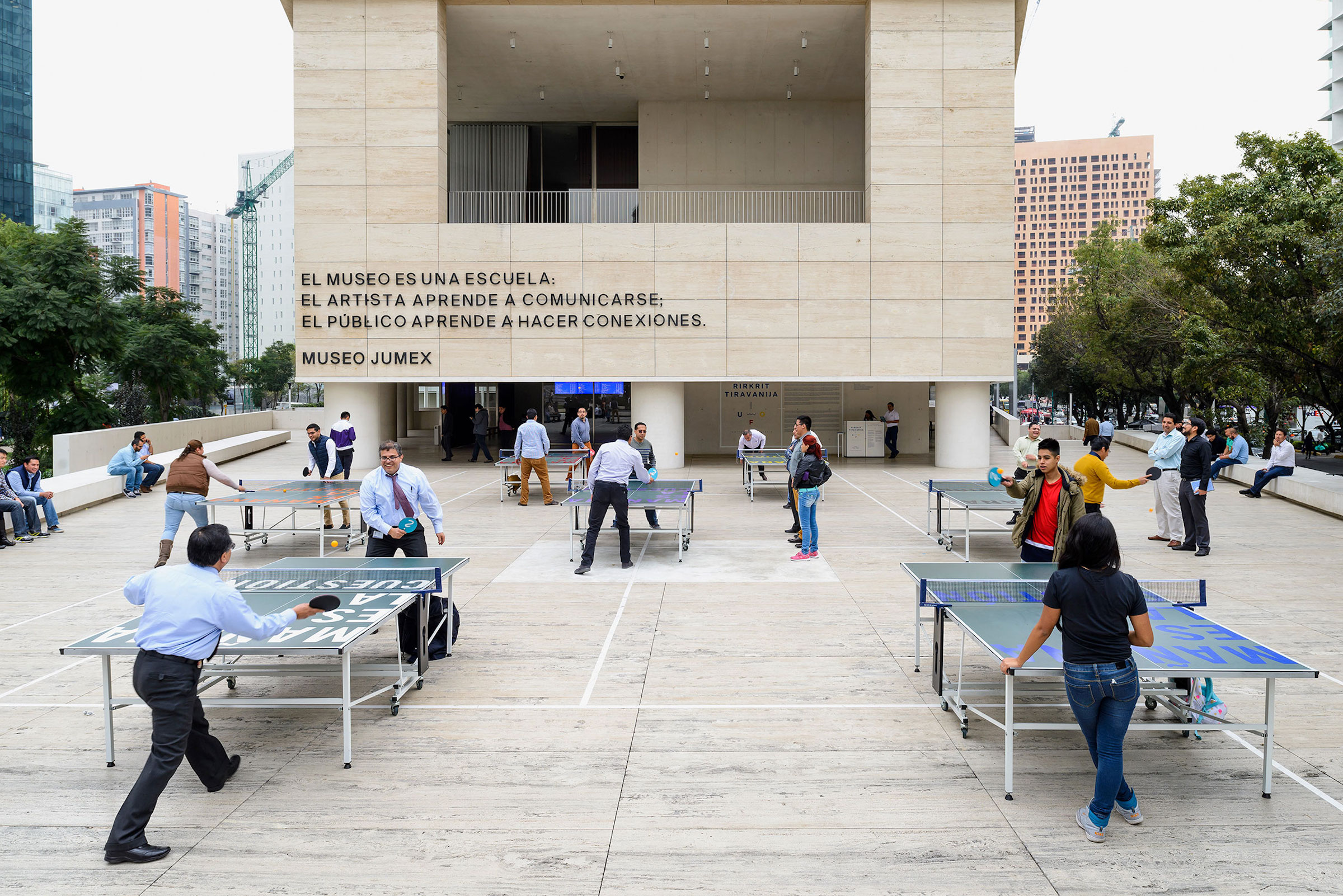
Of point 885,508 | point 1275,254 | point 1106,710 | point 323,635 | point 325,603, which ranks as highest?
point 1275,254

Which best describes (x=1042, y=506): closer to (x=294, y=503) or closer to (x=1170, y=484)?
(x=1170, y=484)

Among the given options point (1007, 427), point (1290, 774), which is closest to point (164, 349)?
point (1007, 427)

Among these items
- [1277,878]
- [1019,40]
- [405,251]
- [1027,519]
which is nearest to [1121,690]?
[1277,878]

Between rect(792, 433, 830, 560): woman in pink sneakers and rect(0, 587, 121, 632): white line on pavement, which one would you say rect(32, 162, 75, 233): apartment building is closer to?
rect(0, 587, 121, 632): white line on pavement

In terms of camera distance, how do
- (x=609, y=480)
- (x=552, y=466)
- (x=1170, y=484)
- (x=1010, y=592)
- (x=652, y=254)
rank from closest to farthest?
(x=1010, y=592)
(x=609, y=480)
(x=1170, y=484)
(x=552, y=466)
(x=652, y=254)

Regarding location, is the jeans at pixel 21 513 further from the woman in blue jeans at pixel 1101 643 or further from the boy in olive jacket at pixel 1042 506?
the woman in blue jeans at pixel 1101 643

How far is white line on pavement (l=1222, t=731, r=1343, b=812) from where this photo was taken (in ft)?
16.4

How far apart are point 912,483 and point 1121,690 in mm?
17733

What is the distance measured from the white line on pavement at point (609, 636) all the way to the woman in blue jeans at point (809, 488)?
217 cm

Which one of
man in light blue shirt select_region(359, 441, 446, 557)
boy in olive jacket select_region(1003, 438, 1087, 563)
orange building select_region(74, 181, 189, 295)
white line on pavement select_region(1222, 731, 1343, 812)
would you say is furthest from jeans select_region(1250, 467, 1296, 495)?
orange building select_region(74, 181, 189, 295)

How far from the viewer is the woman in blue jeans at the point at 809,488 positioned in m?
11.9

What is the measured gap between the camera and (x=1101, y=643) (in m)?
4.52

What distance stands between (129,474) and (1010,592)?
731 inches

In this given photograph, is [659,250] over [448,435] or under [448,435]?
over
